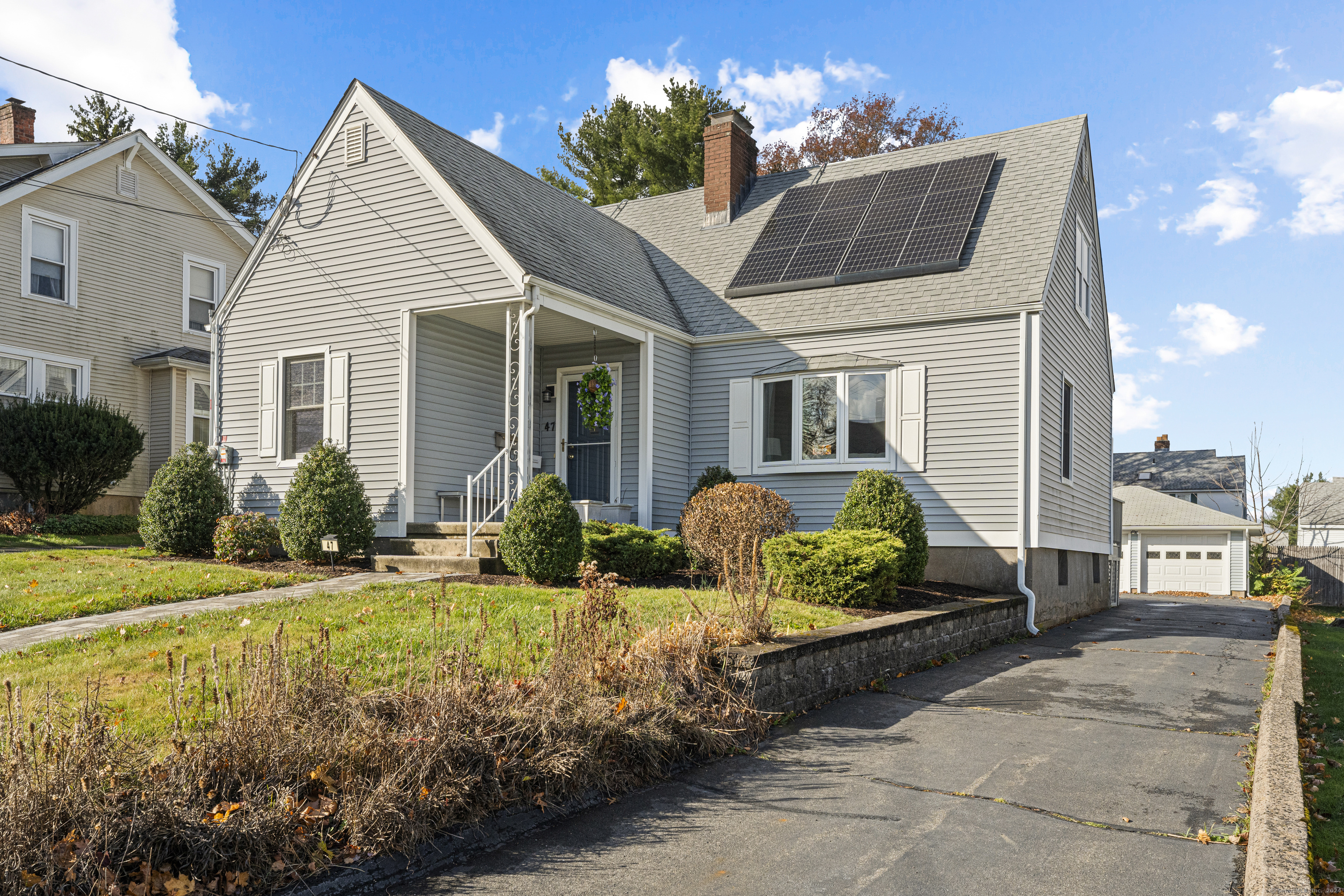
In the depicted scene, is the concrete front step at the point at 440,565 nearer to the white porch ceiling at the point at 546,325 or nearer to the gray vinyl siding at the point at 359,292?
the gray vinyl siding at the point at 359,292

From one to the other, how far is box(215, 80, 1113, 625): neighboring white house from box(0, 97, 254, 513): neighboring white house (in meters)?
6.85

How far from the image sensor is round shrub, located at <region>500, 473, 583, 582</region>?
10258mm

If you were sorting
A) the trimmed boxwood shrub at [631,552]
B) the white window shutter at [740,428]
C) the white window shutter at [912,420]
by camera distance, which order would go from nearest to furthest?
the trimmed boxwood shrub at [631,552]
the white window shutter at [912,420]
the white window shutter at [740,428]

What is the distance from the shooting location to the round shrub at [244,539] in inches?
476

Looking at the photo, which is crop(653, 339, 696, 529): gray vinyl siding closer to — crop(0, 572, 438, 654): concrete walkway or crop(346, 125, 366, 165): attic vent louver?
crop(0, 572, 438, 654): concrete walkway

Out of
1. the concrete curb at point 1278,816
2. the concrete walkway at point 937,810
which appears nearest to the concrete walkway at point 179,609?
the concrete walkway at point 937,810

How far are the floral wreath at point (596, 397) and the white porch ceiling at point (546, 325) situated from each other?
60cm

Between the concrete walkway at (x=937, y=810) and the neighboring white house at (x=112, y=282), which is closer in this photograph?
the concrete walkway at (x=937, y=810)

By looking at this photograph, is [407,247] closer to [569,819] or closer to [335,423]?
[335,423]

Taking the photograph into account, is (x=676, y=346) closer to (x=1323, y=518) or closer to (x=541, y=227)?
(x=541, y=227)

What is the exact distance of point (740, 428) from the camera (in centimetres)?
1445

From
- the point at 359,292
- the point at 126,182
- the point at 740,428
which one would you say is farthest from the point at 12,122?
the point at 740,428

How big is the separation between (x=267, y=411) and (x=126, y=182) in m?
10.2

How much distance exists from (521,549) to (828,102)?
25236 millimetres
